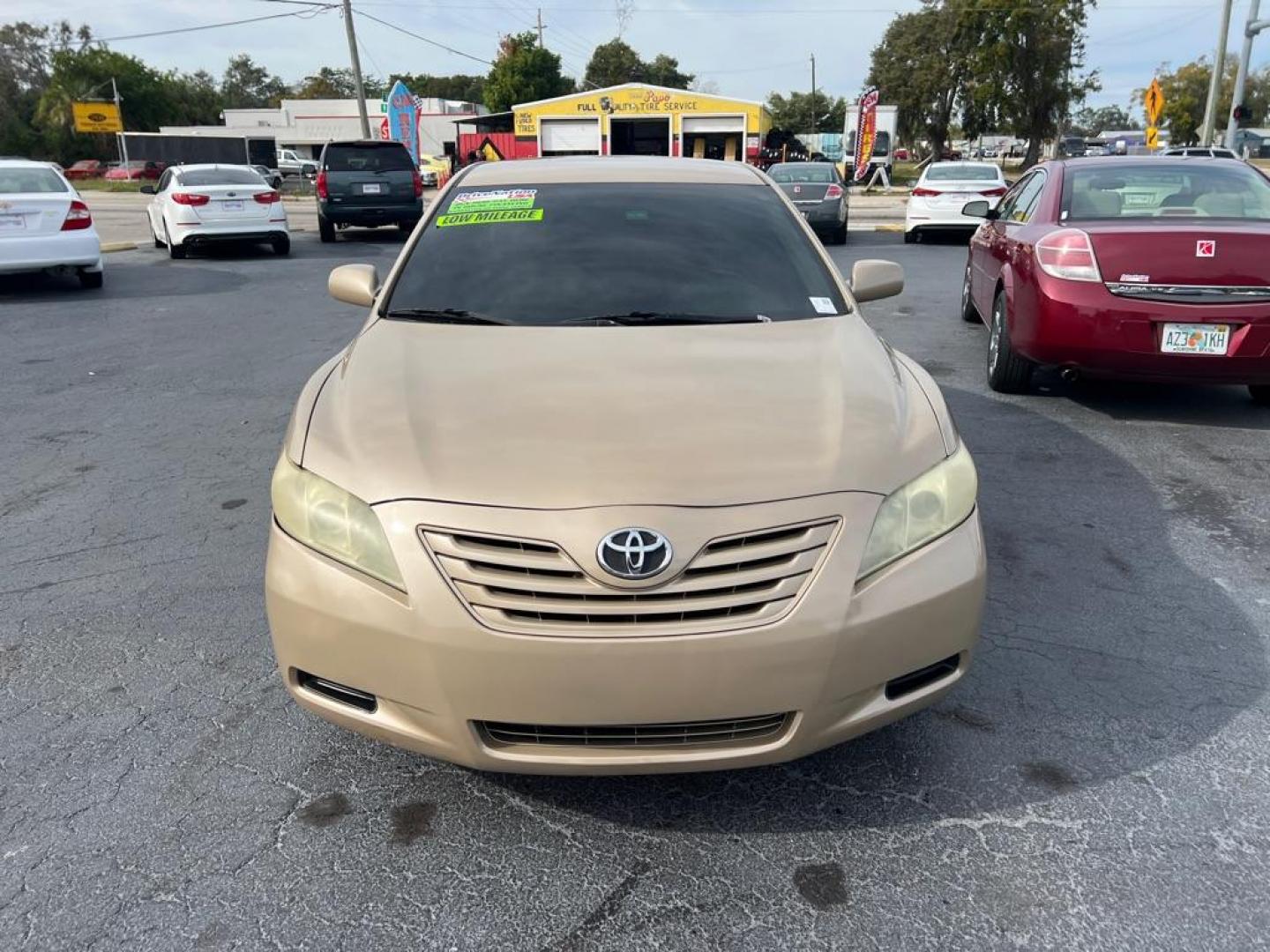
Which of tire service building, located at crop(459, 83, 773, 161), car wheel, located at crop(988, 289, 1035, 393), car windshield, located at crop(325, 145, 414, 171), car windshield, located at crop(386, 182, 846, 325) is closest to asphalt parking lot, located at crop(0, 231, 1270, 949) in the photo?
car windshield, located at crop(386, 182, 846, 325)

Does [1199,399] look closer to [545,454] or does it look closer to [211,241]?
[545,454]

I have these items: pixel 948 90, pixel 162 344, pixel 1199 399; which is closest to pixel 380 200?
pixel 162 344

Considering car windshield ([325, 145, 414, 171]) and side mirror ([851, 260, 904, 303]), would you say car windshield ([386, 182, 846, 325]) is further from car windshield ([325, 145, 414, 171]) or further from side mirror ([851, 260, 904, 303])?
car windshield ([325, 145, 414, 171])

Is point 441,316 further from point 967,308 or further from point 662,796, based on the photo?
point 967,308

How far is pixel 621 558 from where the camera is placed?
209 centimetres

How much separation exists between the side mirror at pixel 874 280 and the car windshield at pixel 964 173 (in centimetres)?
1404

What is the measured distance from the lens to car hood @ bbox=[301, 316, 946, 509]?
7.35 ft

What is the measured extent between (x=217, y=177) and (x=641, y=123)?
36668 millimetres

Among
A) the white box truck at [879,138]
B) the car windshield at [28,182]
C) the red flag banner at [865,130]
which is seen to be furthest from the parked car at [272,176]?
the white box truck at [879,138]

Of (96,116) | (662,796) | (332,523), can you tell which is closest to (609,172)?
(332,523)

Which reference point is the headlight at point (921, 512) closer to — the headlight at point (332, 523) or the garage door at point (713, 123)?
the headlight at point (332, 523)

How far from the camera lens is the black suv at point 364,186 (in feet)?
56.9

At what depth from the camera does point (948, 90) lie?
5325 cm

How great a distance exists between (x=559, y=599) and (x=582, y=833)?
69 cm
